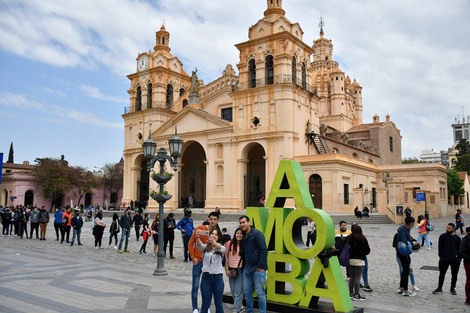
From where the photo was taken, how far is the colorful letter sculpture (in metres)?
6.65

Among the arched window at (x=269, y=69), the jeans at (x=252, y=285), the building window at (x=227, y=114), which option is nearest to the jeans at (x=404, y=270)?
the jeans at (x=252, y=285)

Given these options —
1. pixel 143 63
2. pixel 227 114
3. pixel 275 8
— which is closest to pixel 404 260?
pixel 275 8

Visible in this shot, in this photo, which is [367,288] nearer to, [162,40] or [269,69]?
[269,69]

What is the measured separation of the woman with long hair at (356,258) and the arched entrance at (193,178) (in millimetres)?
33055

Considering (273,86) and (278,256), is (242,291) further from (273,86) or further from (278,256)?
(273,86)

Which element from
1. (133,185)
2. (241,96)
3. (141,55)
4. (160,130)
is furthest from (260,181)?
(141,55)

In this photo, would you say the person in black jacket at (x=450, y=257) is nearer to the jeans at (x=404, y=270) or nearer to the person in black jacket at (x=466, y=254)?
the person in black jacket at (x=466, y=254)

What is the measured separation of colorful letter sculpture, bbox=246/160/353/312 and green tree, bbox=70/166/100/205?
52.3 meters

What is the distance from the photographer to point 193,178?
42906mm

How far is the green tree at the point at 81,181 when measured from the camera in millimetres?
55094

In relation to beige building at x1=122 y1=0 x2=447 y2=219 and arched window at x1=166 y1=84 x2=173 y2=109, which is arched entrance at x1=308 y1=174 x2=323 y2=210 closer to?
beige building at x1=122 y1=0 x2=447 y2=219

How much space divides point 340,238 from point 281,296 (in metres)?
2.59

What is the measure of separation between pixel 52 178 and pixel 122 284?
48645 mm

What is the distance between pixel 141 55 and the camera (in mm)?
47656
